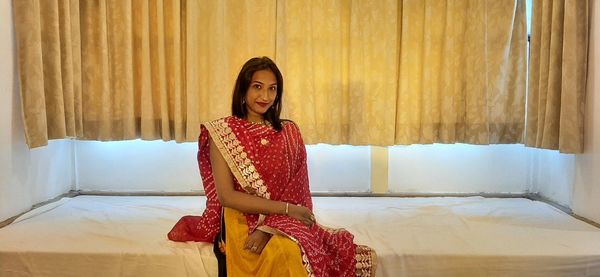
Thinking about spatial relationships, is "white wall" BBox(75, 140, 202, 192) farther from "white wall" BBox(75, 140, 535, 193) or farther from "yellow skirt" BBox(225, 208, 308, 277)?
"yellow skirt" BBox(225, 208, 308, 277)

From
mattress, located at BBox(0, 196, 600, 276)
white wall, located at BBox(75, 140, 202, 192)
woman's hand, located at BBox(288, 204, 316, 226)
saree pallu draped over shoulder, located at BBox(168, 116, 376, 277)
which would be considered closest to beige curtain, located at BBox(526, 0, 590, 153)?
mattress, located at BBox(0, 196, 600, 276)

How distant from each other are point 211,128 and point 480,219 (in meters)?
1.41

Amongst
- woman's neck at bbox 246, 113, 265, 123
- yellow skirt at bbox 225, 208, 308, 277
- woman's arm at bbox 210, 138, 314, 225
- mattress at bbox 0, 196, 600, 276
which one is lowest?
mattress at bbox 0, 196, 600, 276

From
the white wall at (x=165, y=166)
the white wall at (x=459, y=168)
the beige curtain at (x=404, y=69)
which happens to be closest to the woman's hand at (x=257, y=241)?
the beige curtain at (x=404, y=69)

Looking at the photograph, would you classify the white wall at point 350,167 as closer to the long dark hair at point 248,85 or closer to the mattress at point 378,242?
the mattress at point 378,242

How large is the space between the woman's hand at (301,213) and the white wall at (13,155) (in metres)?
1.45

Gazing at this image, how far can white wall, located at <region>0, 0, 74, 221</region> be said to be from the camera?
2.34 m

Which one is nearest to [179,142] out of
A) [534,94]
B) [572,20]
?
[534,94]

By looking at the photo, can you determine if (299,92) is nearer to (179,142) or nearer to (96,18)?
(179,142)

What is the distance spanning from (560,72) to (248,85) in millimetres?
1567

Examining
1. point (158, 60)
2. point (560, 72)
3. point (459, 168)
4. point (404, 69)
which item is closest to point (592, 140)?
A: point (560, 72)

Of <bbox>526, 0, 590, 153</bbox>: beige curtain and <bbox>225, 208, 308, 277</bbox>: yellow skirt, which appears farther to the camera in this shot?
<bbox>526, 0, 590, 153</bbox>: beige curtain

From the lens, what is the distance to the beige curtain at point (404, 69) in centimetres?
278

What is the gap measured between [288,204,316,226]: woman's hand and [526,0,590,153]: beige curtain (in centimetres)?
135
